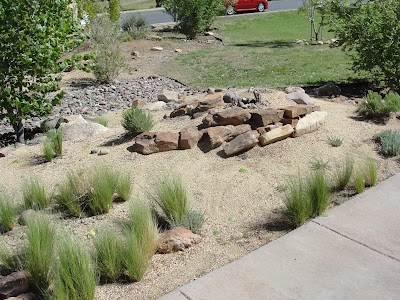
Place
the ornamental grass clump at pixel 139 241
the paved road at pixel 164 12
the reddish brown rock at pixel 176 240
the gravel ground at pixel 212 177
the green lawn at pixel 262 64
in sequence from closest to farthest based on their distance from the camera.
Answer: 1. the ornamental grass clump at pixel 139 241
2. the gravel ground at pixel 212 177
3. the reddish brown rock at pixel 176 240
4. the green lawn at pixel 262 64
5. the paved road at pixel 164 12

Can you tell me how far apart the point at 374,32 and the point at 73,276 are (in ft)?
25.7

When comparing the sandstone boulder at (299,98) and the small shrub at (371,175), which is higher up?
the sandstone boulder at (299,98)

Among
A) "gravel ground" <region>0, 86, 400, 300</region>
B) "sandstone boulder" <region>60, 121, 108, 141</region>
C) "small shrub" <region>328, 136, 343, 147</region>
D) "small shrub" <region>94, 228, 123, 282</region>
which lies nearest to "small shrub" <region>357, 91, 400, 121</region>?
"gravel ground" <region>0, 86, 400, 300</region>

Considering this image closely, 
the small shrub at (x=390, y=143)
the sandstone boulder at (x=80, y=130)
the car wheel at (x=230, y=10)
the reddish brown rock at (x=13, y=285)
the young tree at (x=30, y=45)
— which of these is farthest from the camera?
the car wheel at (x=230, y=10)

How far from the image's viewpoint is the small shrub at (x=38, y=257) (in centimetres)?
432

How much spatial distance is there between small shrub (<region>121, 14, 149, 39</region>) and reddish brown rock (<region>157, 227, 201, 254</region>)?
16092 mm

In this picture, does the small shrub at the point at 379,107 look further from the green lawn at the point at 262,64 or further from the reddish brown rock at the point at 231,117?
the green lawn at the point at 262,64

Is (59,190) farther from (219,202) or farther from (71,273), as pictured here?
(71,273)

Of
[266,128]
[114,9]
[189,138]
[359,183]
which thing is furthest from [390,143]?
[114,9]

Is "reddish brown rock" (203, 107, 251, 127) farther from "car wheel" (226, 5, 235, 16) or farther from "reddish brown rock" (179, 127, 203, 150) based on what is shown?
"car wheel" (226, 5, 235, 16)

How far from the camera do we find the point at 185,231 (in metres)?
5.06

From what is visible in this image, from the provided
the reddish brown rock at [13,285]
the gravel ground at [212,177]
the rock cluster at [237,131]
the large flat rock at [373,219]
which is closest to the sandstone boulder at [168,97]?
the gravel ground at [212,177]

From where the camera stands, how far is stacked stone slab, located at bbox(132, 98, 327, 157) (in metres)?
7.06

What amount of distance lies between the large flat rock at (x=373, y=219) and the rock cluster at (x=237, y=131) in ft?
5.48
